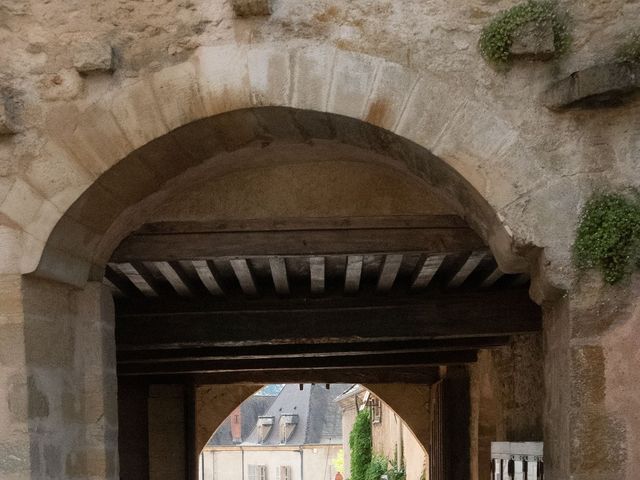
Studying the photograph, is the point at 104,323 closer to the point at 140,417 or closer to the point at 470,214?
the point at 470,214

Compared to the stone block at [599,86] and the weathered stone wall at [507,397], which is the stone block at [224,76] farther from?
the weathered stone wall at [507,397]

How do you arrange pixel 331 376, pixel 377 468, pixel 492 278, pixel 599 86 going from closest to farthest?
pixel 599 86 → pixel 492 278 → pixel 331 376 → pixel 377 468

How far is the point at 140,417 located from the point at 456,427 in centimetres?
308

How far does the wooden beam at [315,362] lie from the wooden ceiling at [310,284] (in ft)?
7.86

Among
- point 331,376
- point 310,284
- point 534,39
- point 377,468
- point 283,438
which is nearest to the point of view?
point 534,39

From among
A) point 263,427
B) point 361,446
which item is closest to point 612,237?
point 361,446

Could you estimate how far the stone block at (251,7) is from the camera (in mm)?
3242

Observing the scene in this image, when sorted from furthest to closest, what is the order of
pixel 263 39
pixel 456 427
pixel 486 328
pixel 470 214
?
pixel 456 427 → pixel 486 328 → pixel 470 214 → pixel 263 39

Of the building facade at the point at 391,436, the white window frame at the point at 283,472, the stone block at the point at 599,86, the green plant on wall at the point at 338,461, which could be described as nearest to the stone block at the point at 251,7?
the stone block at the point at 599,86

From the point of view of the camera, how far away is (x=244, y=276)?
16.3 ft

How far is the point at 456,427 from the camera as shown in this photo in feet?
29.4

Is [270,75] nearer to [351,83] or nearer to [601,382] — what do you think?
[351,83]

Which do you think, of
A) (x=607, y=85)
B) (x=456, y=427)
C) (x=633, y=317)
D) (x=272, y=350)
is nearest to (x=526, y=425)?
(x=272, y=350)

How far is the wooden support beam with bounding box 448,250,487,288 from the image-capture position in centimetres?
458
